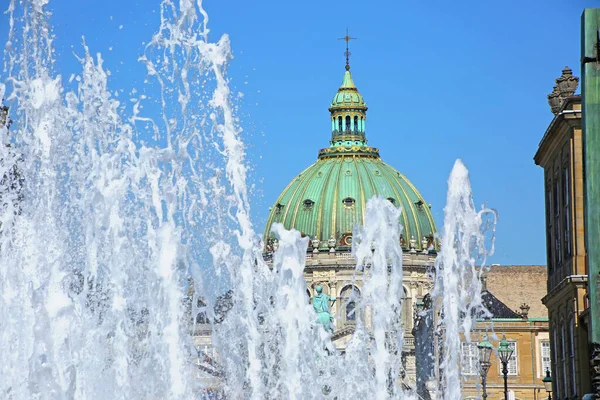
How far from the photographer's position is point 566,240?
3077 cm

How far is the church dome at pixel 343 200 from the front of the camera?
130500 millimetres

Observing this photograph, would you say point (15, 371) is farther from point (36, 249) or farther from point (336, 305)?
point (336, 305)

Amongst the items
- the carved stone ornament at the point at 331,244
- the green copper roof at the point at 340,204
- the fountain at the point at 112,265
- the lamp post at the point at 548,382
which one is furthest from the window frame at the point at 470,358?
the green copper roof at the point at 340,204

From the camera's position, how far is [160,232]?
16.1m

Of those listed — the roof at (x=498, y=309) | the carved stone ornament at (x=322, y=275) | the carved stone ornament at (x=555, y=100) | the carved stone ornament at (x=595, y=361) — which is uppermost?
the carved stone ornament at (x=322, y=275)

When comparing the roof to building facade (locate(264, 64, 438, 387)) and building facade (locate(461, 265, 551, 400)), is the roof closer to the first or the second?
building facade (locate(461, 265, 551, 400))

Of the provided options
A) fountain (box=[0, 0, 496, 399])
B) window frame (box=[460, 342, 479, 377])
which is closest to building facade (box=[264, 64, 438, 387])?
window frame (box=[460, 342, 479, 377])

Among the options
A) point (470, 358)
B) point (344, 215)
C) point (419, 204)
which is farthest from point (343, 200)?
point (470, 358)

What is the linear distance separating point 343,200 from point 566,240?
101 metres

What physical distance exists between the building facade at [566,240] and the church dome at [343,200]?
92.6 meters

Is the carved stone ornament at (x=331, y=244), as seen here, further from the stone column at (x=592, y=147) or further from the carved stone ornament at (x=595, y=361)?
the stone column at (x=592, y=147)

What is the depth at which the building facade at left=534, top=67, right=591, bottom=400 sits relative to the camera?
1124 inches

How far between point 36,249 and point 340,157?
119 metres

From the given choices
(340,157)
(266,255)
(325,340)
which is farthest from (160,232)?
(340,157)
